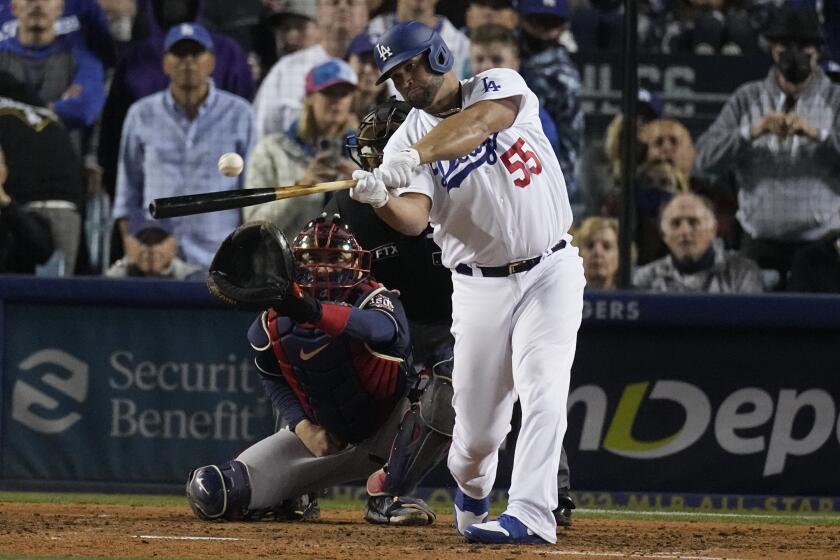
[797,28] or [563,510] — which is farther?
[797,28]

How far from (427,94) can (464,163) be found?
261 millimetres

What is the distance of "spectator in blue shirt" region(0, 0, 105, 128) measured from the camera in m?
8.04

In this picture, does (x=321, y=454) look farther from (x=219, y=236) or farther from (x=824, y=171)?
(x=824, y=171)

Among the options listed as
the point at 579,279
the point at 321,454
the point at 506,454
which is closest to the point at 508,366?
the point at 579,279

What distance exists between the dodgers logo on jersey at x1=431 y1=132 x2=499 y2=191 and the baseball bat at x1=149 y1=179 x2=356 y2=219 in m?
0.43

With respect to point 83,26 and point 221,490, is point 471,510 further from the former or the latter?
point 83,26

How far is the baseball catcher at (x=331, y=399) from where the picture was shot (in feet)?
16.3

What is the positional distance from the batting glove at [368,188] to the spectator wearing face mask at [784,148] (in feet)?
13.4

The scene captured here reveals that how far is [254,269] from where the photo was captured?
450 centimetres

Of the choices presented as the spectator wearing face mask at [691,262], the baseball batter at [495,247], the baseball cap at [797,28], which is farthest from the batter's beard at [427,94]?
the baseball cap at [797,28]

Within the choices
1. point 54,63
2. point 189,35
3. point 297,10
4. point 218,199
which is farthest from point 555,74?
point 218,199

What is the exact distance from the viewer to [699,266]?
25.1 ft

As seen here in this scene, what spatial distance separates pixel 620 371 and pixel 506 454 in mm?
706

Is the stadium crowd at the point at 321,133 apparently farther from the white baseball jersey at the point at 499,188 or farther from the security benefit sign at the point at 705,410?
the white baseball jersey at the point at 499,188
